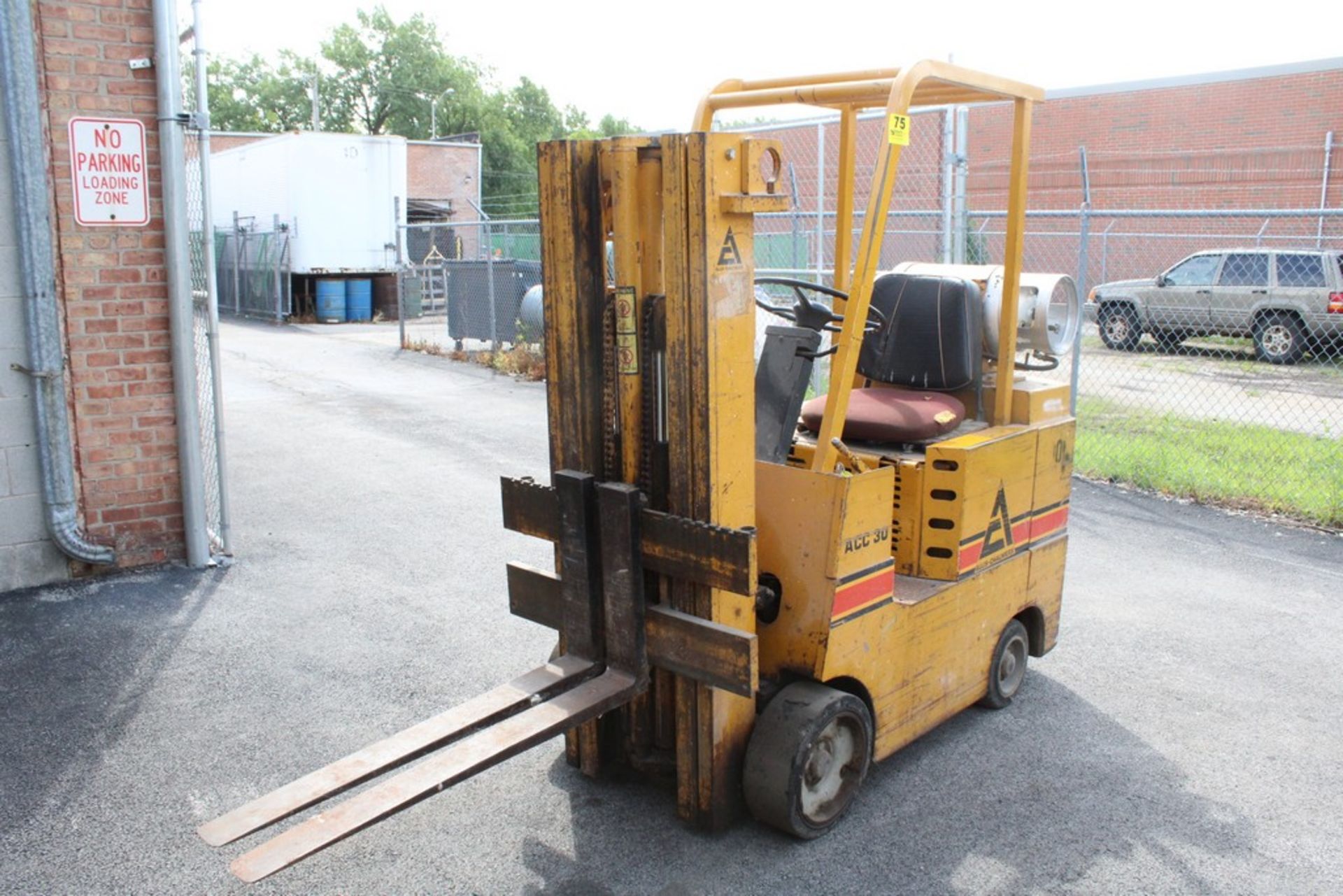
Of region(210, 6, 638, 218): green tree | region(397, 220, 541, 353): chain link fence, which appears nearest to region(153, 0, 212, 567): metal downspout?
region(397, 220, 541, 353): chain link fence

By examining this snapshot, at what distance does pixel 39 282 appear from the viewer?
238 inches

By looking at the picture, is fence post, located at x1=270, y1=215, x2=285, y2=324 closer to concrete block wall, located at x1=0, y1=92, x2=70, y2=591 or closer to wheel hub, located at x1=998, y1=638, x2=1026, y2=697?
concrete block wall, located at x1=0, y1=92, x2=70, y2=591

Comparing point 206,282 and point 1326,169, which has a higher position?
point 1326,169

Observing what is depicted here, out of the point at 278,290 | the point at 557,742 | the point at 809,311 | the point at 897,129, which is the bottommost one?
the point at 557,742

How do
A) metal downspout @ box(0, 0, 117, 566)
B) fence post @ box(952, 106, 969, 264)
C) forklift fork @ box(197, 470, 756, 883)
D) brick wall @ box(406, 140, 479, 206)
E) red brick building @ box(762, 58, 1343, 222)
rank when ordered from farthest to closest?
brick wall @ box(406, 140, 479, 206)
red brick building @ box(762, 58, 1343, 222)
fence post @ box(952, 106, 969, 264)
metal downspout @ box(0, 0, 117, 566)
forklift fork @ box(197, 470, 756, 883)

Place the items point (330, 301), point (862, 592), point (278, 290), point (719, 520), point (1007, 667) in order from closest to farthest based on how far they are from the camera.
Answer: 1. point (719, 520)
2. point (862, 592)
3. point (1007, 667)
4. point (278, 290)
5. point (330, 301)

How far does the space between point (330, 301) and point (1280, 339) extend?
1872 centimetres

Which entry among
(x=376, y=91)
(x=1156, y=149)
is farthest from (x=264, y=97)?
(x=1156, y=149)

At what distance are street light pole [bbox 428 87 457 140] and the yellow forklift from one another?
6591 cm

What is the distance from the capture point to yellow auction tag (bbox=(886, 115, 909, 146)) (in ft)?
12.1

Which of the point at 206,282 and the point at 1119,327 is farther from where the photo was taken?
the point at 1119,327

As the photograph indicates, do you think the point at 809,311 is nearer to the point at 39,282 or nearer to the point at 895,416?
the point at 895,416

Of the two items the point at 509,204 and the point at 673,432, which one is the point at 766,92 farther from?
the point at 509,204

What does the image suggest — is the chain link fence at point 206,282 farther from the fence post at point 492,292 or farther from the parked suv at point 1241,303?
the parked suv at point 1241,303
